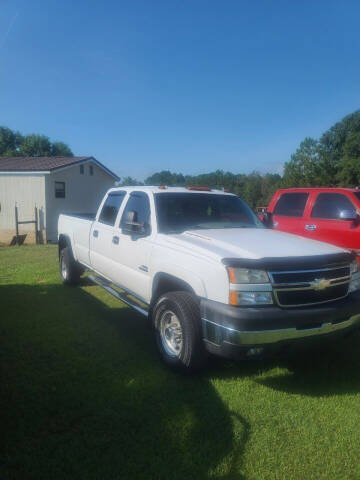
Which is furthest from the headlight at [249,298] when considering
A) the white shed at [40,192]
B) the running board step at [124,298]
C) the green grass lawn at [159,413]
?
the white shed at [40,192]

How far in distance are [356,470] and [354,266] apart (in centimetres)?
190

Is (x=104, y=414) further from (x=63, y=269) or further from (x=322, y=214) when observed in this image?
(x=322, y=214)

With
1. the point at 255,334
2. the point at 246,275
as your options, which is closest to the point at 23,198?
the point at 246,275

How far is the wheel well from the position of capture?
12.1 ft

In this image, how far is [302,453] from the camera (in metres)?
2.61

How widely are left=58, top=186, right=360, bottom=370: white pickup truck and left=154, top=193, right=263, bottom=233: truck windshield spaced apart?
0.02m

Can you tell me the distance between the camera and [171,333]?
3854 millimetres

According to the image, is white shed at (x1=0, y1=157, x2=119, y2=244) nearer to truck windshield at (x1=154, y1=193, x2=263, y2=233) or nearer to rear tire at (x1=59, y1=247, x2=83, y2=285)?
rear tire at (x1=59, y1=247, x2=83, y2=285)

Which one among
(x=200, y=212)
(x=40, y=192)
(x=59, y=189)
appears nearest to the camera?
(x=200, y=212)

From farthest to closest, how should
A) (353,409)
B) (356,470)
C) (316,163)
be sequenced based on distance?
(316,163) < (353,409) < (356,470)

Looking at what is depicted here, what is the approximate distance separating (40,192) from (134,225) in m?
16.3

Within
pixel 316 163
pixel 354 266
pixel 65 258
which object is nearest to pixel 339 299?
pixel 354 266

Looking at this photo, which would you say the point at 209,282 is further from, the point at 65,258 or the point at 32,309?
the point at 65,258

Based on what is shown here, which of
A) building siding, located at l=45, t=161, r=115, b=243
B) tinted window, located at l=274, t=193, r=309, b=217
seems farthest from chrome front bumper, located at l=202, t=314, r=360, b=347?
building siding, located at l=45, t=161, r=115, b=243
